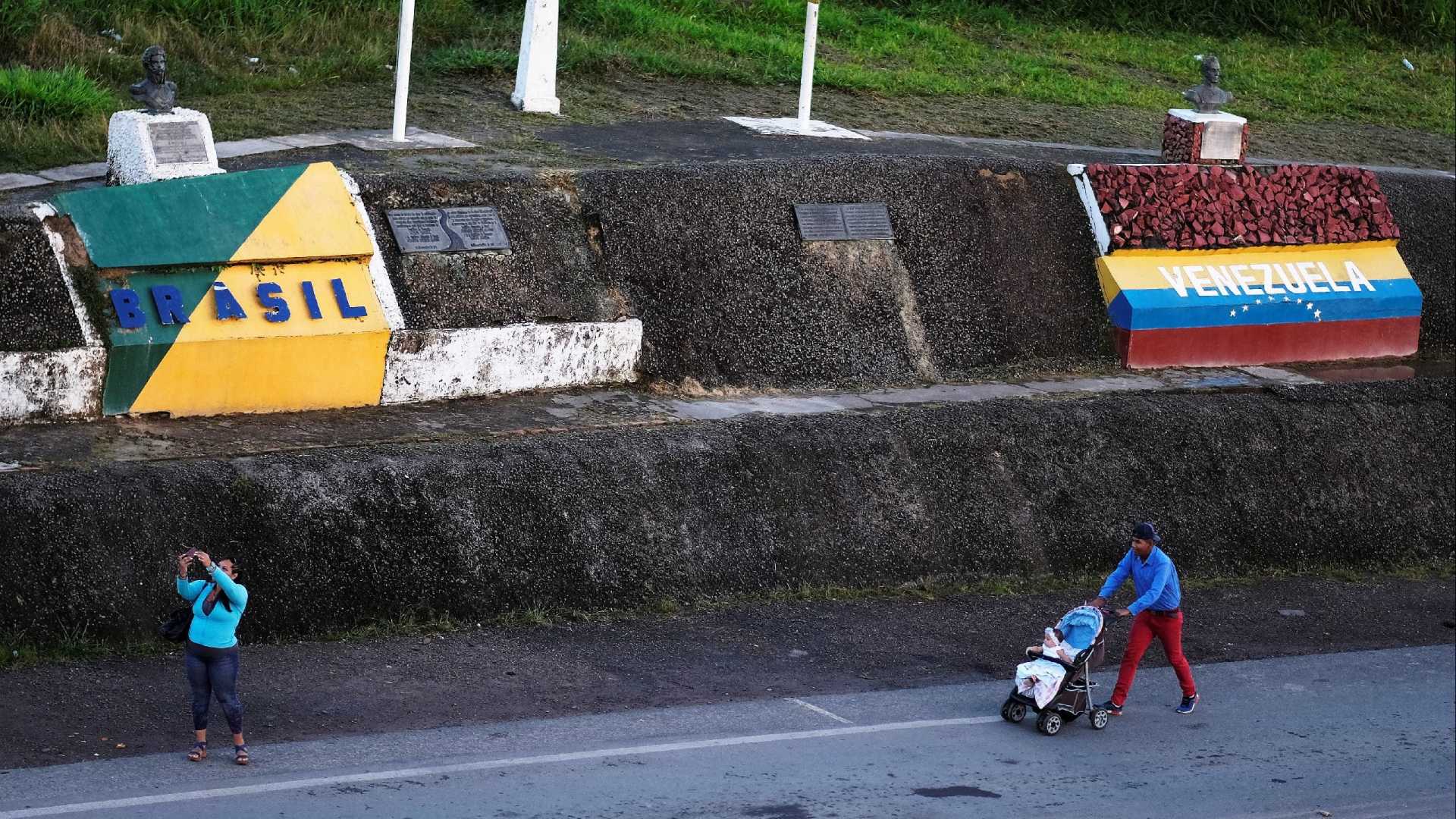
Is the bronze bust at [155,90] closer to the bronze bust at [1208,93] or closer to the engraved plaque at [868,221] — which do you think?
the engraved plaque at [868,221]

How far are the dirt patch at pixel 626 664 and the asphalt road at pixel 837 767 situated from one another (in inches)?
11.1

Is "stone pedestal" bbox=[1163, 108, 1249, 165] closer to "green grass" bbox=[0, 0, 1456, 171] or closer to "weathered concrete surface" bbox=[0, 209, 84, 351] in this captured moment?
"green grass" bbox=[0, 0, 1456, 171]

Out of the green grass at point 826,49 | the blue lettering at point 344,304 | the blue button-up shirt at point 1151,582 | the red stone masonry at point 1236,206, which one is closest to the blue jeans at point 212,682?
the blue lettering at point 344,304

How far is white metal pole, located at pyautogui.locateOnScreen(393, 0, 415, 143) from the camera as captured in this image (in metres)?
16.3

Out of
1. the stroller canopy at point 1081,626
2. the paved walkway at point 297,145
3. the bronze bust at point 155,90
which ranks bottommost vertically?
the stroller canopy at point 1081,626

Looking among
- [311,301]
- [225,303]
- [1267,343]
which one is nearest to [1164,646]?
[311,301]

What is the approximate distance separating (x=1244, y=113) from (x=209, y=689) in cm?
1897

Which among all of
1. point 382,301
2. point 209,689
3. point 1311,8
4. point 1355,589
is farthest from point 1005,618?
point 1311,8

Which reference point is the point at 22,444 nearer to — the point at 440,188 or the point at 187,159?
the point at 187,159

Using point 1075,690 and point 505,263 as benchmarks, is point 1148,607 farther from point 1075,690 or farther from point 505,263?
point 505,263

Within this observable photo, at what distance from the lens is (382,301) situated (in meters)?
13.8

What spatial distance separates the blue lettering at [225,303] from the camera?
12.9 m

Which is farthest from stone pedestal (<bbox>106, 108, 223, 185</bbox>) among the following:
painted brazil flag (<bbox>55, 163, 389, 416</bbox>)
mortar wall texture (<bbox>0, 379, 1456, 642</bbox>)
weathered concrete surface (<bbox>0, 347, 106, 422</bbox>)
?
mortar wall texture (<bbox>0, 379, 1456, 642</bbox>)

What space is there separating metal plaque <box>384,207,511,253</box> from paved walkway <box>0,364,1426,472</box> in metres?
1.32
